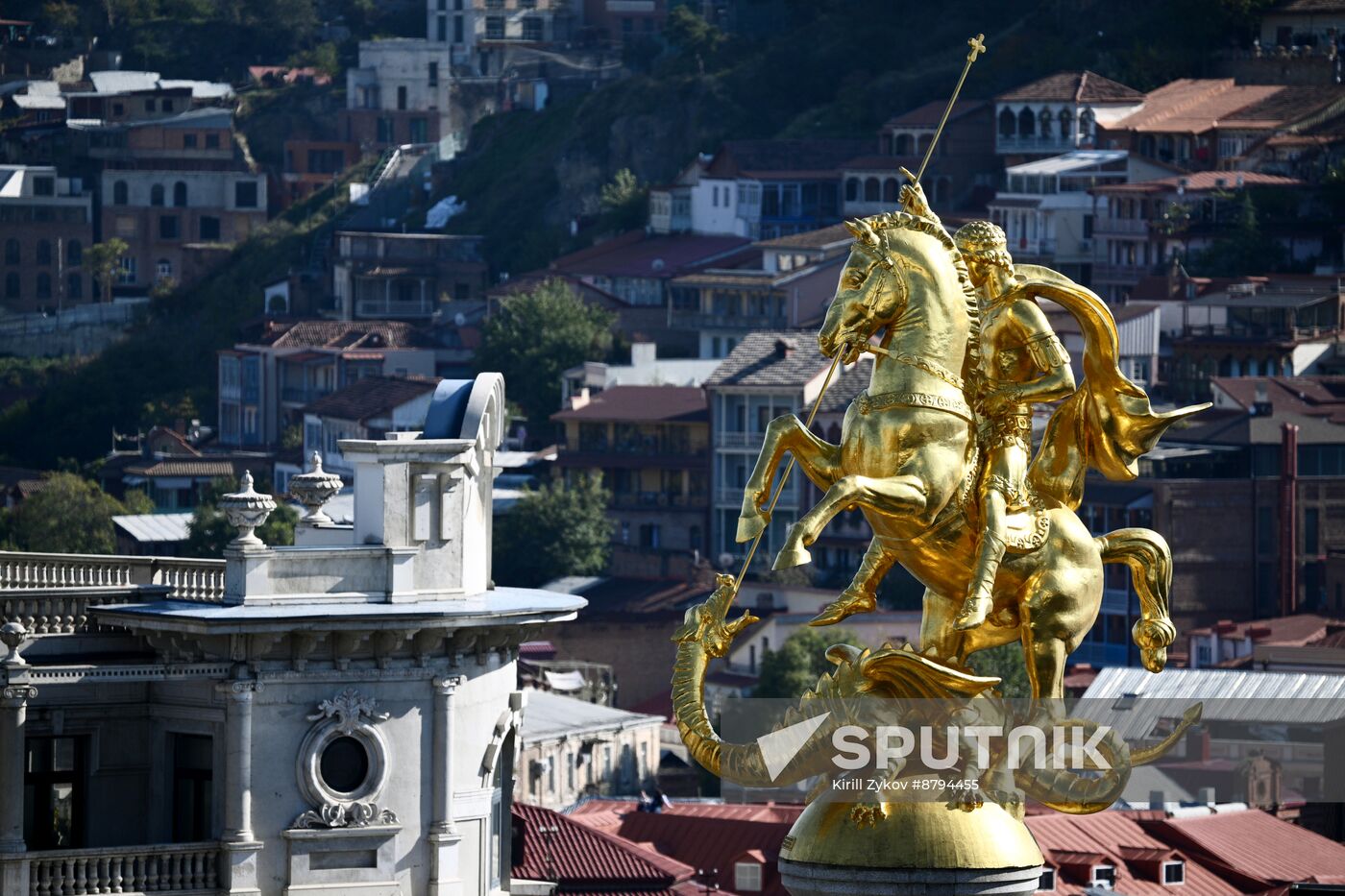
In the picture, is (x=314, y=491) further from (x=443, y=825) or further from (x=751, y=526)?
(x=751, y=526)

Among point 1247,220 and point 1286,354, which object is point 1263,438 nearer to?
point 1286,354

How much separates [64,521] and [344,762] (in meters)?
107

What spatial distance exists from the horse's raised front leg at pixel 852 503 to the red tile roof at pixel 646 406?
427ft

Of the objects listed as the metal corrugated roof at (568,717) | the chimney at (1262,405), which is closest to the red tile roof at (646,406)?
the chimney at (1262,405)

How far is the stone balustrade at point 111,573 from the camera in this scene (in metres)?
40.9

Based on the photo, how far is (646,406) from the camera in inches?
6132

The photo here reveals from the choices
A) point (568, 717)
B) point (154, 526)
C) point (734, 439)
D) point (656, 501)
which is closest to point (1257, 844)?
point (568, 717)

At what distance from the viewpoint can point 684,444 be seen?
505 ft

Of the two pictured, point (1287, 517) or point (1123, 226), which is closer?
point (1287, 517)

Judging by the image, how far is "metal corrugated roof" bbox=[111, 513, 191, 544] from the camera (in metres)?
145

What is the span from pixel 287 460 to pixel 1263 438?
160 ft

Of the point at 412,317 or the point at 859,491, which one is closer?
the point at 859,491

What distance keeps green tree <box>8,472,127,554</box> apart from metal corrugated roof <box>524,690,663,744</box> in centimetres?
3482

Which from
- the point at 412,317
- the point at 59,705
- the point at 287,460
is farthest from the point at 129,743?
the point at 412,317
